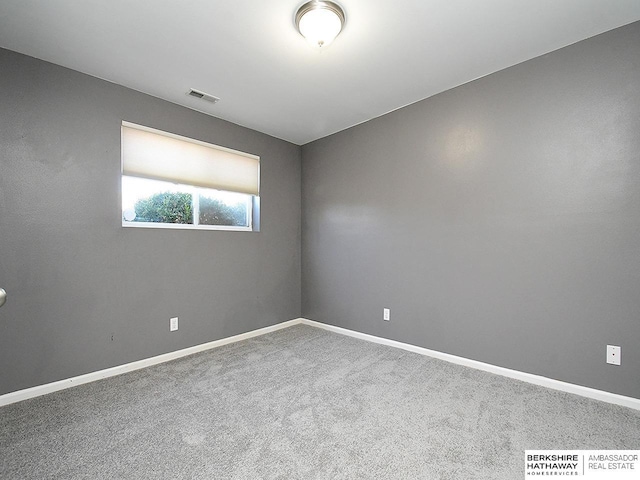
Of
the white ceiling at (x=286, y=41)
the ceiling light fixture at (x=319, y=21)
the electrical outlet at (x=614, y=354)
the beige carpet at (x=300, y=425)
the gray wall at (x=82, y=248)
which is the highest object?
the white ceiling at (x=286, y=41)

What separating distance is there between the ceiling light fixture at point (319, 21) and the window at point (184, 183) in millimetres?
1749

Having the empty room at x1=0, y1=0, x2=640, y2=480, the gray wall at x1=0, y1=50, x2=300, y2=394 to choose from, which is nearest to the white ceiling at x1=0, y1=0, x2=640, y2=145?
the empty room at x1=0, y1=0, x2=640, y2=480

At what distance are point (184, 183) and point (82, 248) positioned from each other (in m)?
1.04

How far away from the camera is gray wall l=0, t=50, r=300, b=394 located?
6.94ft

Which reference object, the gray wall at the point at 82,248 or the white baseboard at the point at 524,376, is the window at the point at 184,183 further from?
the white baseboard at the point at 524,376

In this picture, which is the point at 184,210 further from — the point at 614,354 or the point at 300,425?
the point at 614,354

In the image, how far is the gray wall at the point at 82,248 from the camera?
212cm

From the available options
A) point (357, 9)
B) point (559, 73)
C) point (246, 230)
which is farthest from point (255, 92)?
point (559, 73)

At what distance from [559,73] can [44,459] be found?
4.07 m

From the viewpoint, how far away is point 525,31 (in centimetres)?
200

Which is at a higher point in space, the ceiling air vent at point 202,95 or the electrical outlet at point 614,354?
the ceiling air vent at point 202,95

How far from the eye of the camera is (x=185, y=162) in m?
3.00

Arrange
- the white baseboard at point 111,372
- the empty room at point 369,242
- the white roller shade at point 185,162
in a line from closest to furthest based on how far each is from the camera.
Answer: the empty room at point 369,242 < the white baseboard at point 111,372 < the white roller shade at point 185,162

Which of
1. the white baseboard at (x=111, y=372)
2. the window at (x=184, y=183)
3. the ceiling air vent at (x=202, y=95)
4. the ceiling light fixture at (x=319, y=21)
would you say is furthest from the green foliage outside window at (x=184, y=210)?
the ceiling light fixture at (x=319, y=21)
